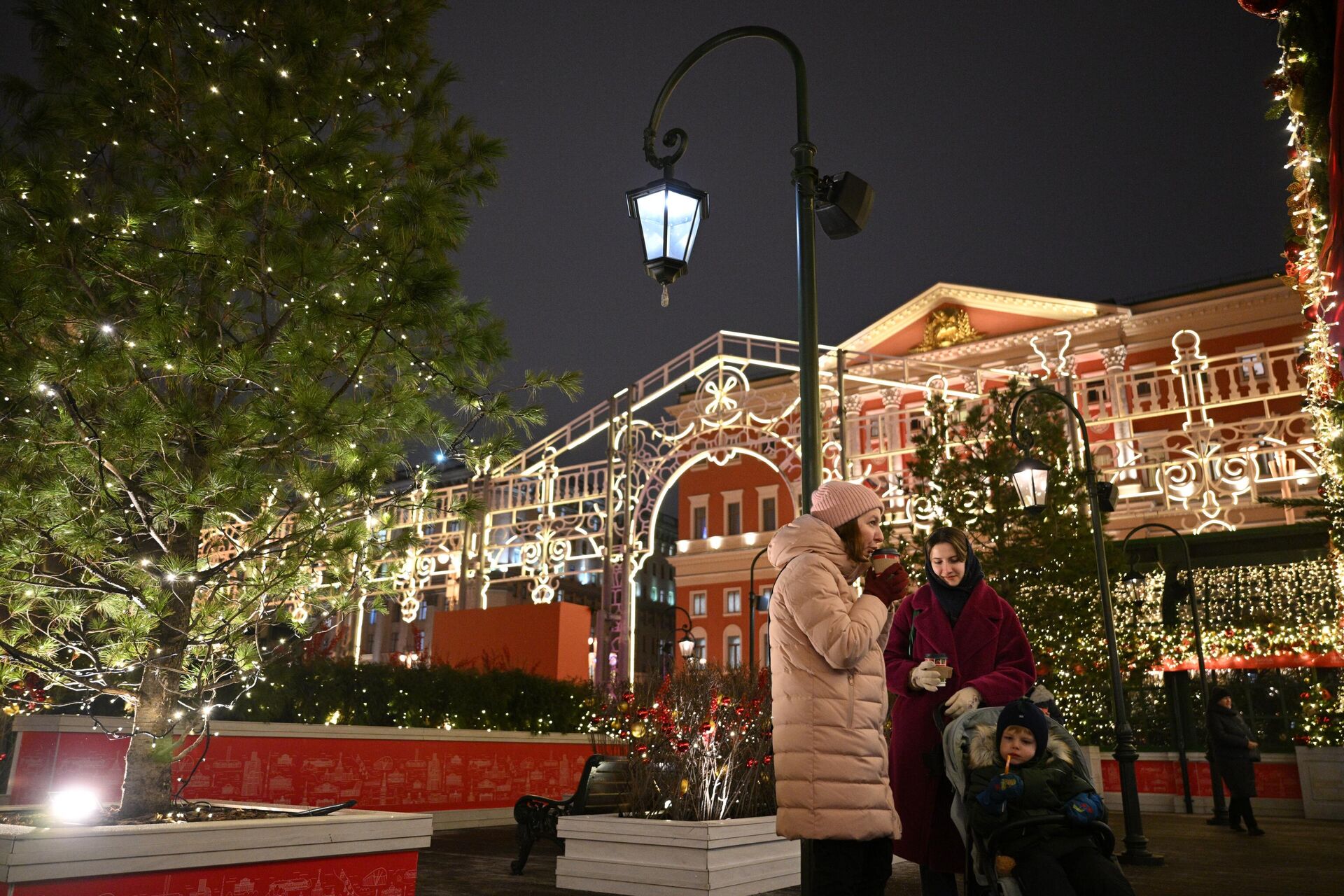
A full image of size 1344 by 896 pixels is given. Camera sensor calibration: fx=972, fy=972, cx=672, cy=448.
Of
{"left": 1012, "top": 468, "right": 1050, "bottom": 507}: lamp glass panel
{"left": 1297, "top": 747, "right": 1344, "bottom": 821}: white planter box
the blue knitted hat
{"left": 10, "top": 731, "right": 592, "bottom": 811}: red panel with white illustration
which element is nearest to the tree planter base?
the blue knitted hat

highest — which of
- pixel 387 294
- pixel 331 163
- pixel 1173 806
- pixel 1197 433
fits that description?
pixel 1197 433

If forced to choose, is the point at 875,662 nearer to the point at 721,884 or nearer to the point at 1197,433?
the point at 721,884

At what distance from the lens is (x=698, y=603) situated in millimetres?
40562

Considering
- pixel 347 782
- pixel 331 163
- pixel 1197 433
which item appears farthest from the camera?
pixel 1197 433

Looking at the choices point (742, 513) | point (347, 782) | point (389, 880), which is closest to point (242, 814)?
point (389, 880)

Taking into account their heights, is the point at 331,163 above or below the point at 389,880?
above

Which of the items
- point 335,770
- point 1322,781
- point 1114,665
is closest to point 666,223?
point 1114,665

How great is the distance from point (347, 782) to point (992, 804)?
8787 millimetres

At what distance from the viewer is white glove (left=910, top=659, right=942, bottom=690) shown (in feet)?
13.2

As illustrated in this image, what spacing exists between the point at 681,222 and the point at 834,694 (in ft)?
10.6

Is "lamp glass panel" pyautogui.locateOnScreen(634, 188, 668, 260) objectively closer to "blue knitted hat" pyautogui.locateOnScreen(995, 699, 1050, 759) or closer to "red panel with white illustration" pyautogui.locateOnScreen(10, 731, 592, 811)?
"blue knitted hat" pyautogui.locateOnScreen(995, 699, 1050, 759)

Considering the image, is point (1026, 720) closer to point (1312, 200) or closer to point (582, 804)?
point (1312, 200)

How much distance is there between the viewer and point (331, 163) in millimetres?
5035

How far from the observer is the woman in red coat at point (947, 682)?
418cm
